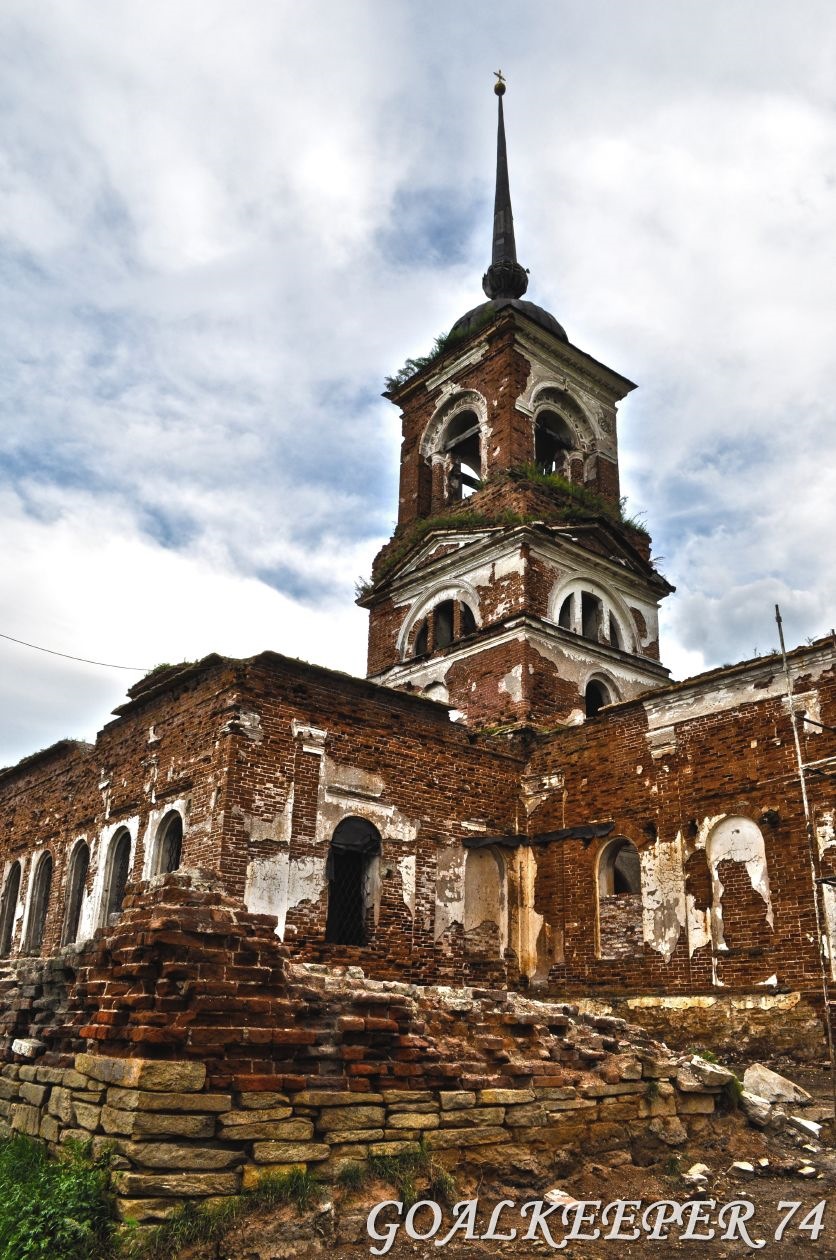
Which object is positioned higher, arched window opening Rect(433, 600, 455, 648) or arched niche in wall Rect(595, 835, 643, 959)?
arched window opening Rect(433, 600, 455, 648)

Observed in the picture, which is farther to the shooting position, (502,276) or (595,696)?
(502,276)

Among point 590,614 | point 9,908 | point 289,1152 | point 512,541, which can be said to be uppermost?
point 512,541

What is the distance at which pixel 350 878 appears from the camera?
46.1 ft

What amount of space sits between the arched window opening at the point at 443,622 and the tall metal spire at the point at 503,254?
873 cm

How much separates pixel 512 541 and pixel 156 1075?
47.8 ft

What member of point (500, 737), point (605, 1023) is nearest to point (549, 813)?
point (500, 737)

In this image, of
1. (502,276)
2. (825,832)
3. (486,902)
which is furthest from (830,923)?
(502,276)

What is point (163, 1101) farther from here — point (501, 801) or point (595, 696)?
point (595, 696)

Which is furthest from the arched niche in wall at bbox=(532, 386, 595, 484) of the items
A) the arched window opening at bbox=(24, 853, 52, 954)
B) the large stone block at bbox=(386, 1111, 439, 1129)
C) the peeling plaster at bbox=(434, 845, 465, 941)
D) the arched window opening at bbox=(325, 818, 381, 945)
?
the large stone block at bbox=(386, 1111, 439, 1129)

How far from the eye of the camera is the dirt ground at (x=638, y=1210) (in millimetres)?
5523

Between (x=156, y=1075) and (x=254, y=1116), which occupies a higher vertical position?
(x=156, y=1075)

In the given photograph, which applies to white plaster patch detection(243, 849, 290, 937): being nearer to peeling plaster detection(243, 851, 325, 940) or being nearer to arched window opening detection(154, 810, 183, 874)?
peeling plaster detection(243, 851, 325, 940)

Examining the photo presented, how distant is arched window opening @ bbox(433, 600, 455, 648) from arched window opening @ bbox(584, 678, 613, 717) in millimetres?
2961

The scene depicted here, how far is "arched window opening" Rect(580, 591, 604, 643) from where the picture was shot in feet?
65.9
